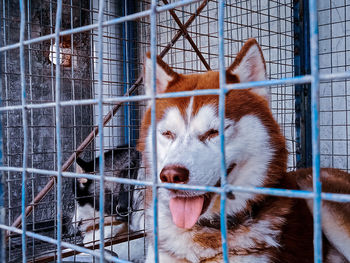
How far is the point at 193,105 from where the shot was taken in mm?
1323

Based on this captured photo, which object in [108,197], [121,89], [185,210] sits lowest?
[108,197]

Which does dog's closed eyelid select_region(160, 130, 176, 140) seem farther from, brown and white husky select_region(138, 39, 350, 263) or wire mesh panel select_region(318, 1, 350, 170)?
wire mesh panel select_region(318, 1, 350, 170)

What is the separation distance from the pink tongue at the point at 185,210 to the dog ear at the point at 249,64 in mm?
528

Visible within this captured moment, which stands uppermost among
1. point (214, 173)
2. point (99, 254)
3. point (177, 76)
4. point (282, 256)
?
point (177, 76)

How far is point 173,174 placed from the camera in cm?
99

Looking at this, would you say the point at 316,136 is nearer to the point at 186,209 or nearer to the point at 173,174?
the point at 173,174

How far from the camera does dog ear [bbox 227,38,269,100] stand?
1296mm

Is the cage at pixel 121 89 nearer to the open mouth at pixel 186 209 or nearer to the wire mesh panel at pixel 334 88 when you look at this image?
the wire mesh panel at pixel 334 88

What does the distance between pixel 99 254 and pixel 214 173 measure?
1.42ft

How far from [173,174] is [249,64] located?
61cm

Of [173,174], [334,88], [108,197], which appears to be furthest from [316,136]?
[108,197]

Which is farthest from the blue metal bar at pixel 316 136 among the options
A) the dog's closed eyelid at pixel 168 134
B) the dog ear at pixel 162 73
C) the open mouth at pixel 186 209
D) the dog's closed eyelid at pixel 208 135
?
the dog ear at pixel 162 73

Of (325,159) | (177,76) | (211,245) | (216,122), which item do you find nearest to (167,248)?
(211,245)

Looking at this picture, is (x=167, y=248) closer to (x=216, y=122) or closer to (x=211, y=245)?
(x=211, y=245)
